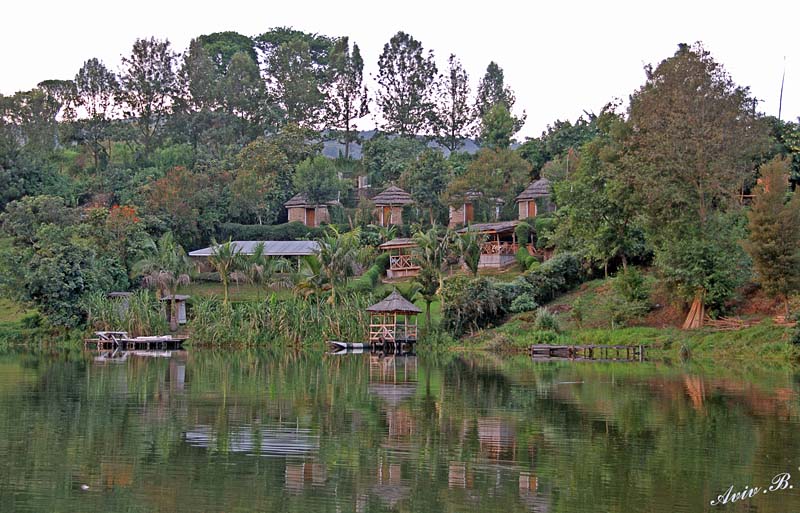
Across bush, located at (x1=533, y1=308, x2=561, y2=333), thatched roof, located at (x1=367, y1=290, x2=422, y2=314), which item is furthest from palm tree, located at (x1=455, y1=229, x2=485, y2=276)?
bush, located at (x1=533, y1=308, x2=561, y2=333)

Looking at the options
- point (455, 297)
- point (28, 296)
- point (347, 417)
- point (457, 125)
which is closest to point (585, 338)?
point (455, 297)

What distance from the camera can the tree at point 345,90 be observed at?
96312 mm

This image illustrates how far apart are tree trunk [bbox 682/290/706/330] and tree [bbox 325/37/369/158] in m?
55.4

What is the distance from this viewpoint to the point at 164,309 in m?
56.3

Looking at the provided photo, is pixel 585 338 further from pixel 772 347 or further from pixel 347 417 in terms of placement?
pixel 347 417

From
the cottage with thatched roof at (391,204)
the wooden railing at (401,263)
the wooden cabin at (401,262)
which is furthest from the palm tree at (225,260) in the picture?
the cottage with thatched roof at (391,204)

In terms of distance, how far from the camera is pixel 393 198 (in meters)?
76.0

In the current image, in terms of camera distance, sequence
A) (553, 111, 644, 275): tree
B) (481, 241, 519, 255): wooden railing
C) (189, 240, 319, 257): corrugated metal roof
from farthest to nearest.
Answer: (189, 240, 319, 257): corrugated metal roof → (481, 241, 519, 255): wooden railing → (553, 111, 644, 275): tree

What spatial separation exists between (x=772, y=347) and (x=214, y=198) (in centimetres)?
4531

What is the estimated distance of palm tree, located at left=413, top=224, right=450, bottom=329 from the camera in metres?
51.4

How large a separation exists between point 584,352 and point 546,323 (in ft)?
10.6

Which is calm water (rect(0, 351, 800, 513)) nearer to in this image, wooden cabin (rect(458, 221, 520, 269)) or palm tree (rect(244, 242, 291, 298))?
palm tree (rect(244, 242, 291, 298))

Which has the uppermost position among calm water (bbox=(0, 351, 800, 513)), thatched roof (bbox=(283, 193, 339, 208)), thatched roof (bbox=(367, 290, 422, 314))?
thatched roof (bbox=(283, 193, 339, 208))
